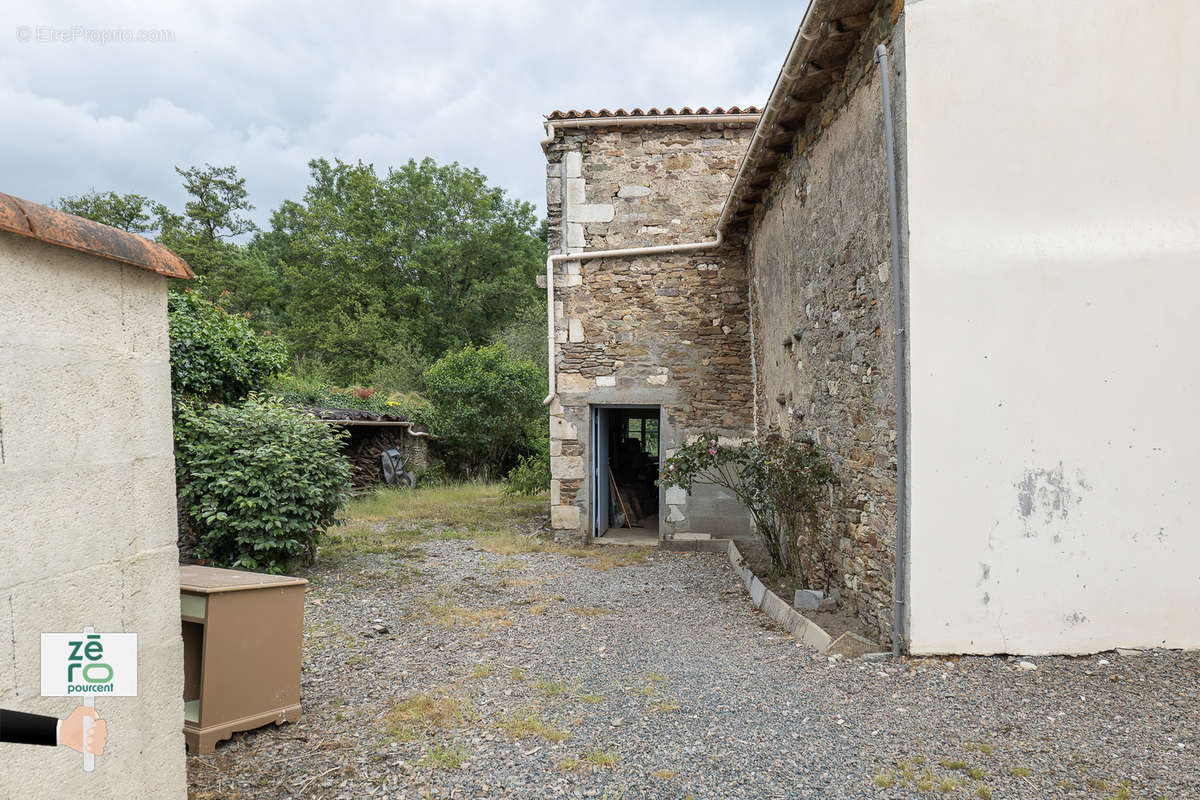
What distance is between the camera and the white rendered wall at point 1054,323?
13.1 feet

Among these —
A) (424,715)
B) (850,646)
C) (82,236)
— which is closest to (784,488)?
(850,646)

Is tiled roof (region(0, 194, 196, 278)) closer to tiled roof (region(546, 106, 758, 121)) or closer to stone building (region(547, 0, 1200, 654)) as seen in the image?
stone building (region(547, 0, 1200, 654))

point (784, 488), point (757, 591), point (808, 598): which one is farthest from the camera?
point (757, 591)

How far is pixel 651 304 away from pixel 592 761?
6831 mm

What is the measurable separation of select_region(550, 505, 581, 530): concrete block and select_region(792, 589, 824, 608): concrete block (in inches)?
169

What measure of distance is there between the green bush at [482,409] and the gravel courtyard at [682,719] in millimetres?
8910

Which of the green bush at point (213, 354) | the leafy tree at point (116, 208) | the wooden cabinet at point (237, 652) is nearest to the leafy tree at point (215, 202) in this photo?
the leafy tree at point (116, 208)

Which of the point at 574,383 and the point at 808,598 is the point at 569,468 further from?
the point at 808,598

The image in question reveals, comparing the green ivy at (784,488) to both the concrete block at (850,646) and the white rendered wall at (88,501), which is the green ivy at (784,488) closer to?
the concrete block at (850,646)

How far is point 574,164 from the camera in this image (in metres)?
9.38

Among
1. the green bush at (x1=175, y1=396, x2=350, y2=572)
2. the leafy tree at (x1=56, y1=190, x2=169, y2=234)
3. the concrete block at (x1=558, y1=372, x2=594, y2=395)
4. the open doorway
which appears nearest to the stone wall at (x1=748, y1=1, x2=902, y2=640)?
the concrete block at (x1=558, y1=372, x2=594, y2=395)

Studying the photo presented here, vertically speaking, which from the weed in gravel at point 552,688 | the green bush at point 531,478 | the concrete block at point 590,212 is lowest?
the weed in gravel at point 552,688

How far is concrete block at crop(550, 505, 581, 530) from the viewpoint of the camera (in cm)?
934

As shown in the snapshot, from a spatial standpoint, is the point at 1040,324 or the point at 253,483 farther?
the point at 253,483
